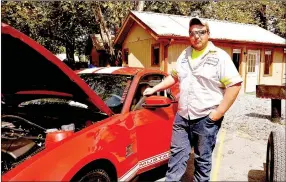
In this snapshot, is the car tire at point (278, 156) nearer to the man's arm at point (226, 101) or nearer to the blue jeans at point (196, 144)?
the blue jeans at point (196, 144)

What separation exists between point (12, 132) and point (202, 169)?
1900mm

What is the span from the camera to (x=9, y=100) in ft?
11.1

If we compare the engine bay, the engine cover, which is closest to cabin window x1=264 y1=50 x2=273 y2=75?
the engine bay

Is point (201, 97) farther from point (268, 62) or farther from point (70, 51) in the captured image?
point (70, 51)

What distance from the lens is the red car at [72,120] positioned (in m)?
2.29

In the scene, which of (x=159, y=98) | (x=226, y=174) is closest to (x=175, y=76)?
(x=159, y=98)

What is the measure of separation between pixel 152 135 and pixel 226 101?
108cm

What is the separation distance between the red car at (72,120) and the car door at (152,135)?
12 mm

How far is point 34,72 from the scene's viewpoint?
9.47 ft

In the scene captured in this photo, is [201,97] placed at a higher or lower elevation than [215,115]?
higher

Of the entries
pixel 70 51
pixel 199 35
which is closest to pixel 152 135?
pixel 199 35

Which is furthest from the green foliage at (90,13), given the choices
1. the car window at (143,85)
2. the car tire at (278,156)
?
the car tire at (278,156)

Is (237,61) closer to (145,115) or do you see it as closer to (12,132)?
(145,115)

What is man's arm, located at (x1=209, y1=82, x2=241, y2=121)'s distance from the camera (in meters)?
2.84
